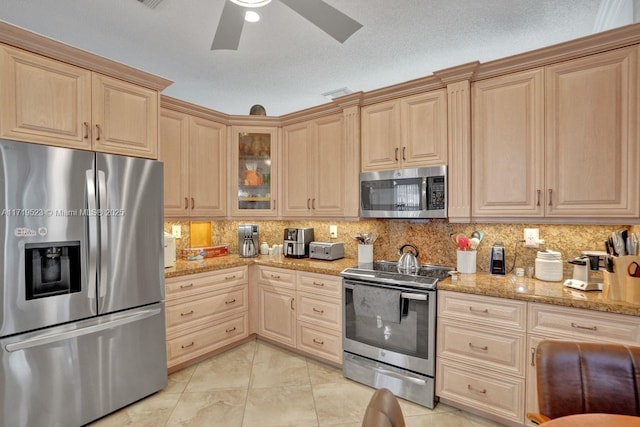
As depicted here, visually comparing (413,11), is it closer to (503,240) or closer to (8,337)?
(503,240)

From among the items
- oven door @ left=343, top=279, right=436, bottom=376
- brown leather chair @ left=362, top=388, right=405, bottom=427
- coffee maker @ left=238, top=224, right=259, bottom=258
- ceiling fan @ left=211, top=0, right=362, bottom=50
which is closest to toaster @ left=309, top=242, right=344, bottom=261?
oven door @ left=343, top=279, right=436, bottom=376

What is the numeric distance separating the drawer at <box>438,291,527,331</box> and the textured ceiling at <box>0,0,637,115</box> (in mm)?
2035

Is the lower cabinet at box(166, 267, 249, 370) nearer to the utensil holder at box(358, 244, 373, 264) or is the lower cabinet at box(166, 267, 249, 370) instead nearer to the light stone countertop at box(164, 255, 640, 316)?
the light stone countertop at box(164, 255, 640, 316)

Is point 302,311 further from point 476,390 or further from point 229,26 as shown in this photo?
point 229,26

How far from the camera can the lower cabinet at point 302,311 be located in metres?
2.78

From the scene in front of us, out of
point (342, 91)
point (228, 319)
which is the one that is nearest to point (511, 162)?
point (342, 91)

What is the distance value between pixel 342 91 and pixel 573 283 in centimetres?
289

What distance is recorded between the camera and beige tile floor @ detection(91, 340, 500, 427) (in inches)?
83.4

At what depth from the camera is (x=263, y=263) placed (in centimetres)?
322

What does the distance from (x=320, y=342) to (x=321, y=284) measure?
1.78ft

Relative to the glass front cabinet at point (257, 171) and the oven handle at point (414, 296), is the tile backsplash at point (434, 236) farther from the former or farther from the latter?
the oven handle at point (414, 296)

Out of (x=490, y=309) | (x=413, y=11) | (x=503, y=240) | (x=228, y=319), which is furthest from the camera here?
(x=228, y=319)

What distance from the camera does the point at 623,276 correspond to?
176 centimetres

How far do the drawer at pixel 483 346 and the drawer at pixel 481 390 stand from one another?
0.21 ft
